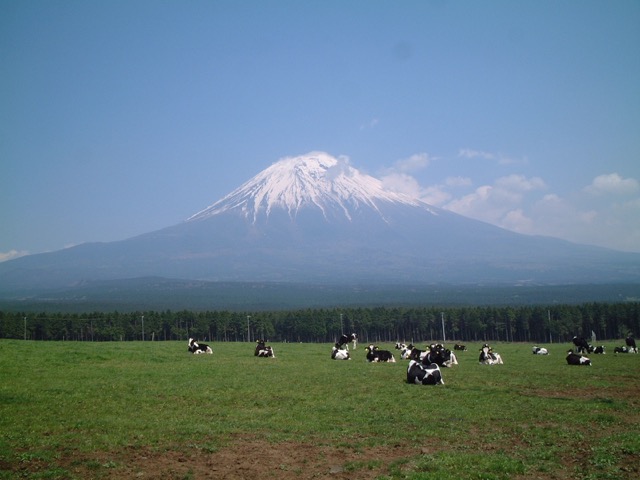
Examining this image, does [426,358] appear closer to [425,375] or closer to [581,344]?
[425,375]

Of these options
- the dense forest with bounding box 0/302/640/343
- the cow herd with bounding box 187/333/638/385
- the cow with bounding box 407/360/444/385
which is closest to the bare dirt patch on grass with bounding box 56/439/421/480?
the cow with bounding box 407/360/444/385

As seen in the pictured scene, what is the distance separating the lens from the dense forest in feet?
209

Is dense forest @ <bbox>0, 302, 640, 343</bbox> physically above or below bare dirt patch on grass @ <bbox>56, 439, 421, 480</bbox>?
below

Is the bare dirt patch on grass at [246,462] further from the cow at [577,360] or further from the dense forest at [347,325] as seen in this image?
the dense forest at [347,325]

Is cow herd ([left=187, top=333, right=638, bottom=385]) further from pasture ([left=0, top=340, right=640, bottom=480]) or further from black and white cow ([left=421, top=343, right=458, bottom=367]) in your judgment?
pasture ([left=0, top=340, right=640, bottom=480])

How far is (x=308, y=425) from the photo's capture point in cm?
1099

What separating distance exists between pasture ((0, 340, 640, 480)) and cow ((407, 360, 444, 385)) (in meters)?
0.51

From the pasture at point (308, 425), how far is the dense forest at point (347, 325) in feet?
154

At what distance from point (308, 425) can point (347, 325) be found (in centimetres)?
6046

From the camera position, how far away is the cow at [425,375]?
17.0 m

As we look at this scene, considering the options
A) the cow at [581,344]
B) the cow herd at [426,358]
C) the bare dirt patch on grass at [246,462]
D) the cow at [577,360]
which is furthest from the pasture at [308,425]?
the cow at [581,344]

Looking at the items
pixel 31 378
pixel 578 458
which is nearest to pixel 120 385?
pixel 31 378

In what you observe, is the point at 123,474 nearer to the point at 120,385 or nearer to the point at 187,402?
the point at 187,402

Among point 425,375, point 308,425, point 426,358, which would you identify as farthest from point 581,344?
point 308,425
